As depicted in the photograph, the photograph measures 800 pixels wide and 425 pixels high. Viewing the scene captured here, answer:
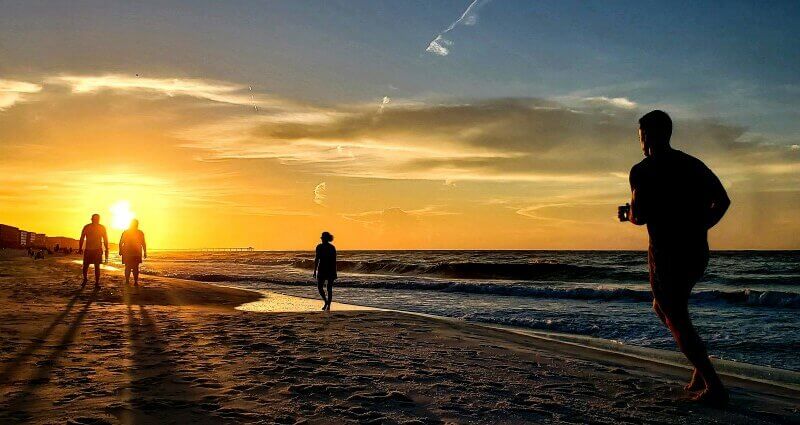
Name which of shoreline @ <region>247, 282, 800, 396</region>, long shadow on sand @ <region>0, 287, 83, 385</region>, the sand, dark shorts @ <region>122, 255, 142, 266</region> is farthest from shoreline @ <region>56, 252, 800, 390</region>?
dark shorts @ <region>122, 255, 142, 266</region>

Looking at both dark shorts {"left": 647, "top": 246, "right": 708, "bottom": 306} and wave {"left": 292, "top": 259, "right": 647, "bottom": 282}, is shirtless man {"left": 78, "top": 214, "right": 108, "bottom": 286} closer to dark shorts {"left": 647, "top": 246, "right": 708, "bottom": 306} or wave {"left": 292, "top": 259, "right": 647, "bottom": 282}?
dark shorts {"left": 647, "top": 246, "right": 708, "bottom": 306}

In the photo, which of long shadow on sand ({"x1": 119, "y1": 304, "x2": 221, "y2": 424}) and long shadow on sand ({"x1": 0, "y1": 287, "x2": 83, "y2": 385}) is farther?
long shadow on sand ({"x1": 0, "y1": 287, "x2": 83, "y2": 385})

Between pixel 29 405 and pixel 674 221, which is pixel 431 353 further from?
pixel 29 405

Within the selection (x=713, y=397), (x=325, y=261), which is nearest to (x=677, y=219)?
(x=713, y=397)

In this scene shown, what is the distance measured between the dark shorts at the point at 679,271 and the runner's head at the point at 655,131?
897mm

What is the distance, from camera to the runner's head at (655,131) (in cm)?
460

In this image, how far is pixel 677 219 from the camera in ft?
14.6

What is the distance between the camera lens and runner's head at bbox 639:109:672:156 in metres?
4.60

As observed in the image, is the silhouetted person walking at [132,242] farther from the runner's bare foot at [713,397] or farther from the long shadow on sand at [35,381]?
the runner's bare foot at [713,397]

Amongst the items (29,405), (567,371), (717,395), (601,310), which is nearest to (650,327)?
(601,310)

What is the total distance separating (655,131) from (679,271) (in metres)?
1.19

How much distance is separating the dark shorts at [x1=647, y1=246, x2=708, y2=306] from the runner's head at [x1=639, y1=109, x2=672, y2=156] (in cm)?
90

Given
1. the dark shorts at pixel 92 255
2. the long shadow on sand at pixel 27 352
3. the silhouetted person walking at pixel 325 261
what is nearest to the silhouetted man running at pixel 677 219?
the long shadow on sand at pixel 27 352

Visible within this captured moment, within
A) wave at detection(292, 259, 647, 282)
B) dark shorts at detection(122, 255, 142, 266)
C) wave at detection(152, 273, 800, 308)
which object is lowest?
wave at detection(292, 259, 647, 282)
